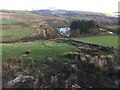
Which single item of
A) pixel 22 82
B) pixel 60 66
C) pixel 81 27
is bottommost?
pixel 22 82

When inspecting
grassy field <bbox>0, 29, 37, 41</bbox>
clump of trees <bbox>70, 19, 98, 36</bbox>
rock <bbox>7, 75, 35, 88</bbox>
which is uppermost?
clump of trees <bbox>70, 19, 98, 36</bbox>

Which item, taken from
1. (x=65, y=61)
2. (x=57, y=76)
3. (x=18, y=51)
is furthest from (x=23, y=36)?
(x=57, y=76)

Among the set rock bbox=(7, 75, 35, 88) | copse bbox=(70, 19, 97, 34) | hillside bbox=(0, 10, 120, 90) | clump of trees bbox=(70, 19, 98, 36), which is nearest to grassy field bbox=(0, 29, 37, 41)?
hillside bbox=(0, 10, 120, 90)

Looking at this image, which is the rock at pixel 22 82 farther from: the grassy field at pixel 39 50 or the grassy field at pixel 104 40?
the grassy field at pixel 104 40

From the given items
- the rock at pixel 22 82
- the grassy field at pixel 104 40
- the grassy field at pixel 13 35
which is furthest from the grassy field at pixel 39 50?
the grassy field at pixel 13 35

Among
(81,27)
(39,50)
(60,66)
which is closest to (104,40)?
(81,27)

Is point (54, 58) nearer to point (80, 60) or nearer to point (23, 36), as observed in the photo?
point (80, 60)

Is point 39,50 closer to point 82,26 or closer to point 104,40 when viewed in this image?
point 104,40

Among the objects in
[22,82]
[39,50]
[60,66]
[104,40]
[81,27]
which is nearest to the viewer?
[22,82]

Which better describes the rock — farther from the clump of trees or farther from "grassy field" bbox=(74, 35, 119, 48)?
the clump of trees

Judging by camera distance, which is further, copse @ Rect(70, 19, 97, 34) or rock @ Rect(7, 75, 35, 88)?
copse @ Rect(70, 19, 97, 34)

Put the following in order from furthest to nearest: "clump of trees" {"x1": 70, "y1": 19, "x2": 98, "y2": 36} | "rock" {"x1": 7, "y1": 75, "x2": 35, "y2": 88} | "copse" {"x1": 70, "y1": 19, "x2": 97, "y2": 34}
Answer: "copse" {"x1": 70, "y1": 19, "x2": 97, "y2": 34}, "clump of trees" {"x1": 70, "y1": 19, "x2": 98, "y2": 36}, "rock" {"x1": 7, "y1": 75, "x2": 35, "y2": 88}
